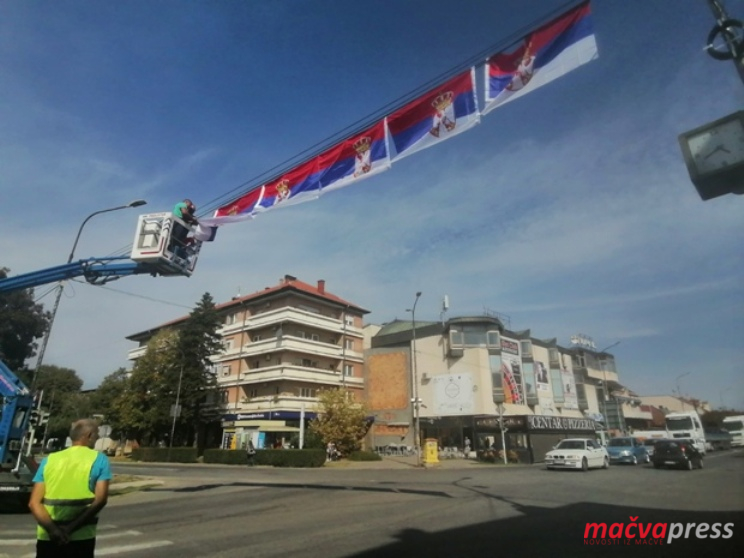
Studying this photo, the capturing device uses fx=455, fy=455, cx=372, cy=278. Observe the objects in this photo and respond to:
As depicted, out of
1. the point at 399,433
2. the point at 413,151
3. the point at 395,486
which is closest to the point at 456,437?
the point at 399,433

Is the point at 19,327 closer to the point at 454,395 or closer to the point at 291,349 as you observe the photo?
the point at 291,349

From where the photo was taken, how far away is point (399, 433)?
149 feet

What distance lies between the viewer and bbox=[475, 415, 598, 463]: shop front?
3600 centimetres

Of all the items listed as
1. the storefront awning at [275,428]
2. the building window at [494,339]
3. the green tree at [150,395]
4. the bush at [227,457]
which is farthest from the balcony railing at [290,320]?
the building window at [494,339]

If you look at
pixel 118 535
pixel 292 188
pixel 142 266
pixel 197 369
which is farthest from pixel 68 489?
pixel 197 369

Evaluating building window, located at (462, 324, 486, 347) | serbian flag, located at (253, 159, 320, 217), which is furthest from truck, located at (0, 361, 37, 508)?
building window, located at (462, 324, 486, 347)

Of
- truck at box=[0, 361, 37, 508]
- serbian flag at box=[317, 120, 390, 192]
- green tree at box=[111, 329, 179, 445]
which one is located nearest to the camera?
serbian flag at box=[317, 120, 390, 192]

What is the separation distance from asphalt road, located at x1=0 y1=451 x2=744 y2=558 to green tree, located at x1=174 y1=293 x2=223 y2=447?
29346 mm

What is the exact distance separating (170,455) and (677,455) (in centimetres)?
3587

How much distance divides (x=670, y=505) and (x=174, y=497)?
44.7ft

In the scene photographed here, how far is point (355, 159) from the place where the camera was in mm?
10047

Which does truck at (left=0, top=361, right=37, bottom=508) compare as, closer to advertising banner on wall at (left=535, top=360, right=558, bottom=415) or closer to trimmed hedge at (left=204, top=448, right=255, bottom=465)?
trimmed hedge at (left=204, top=448, right=255, bottom=465)

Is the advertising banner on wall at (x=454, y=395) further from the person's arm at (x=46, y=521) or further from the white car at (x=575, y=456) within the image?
the person's arm at (x=46, y=521)

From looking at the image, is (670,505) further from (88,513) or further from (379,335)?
(379,335)
